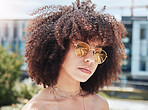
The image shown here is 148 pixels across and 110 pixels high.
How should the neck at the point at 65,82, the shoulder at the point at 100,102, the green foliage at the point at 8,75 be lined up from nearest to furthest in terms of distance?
the neck at the point at 65,82 < the shoulder at the point at 100,102 < the green foliage at the point at 8,75

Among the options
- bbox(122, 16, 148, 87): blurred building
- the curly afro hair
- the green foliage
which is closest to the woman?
the curly afro hair

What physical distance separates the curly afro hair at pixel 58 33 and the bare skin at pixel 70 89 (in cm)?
5

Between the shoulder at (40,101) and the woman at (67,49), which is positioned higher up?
the woman at (67,49)

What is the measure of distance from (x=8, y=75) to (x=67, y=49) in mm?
5604

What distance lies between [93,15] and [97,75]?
0.51 m

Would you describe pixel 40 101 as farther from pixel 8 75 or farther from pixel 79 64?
pixel 8 75

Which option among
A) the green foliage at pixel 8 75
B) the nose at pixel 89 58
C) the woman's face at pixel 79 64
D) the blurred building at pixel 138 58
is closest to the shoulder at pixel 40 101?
the woman's face at pixel 79 64

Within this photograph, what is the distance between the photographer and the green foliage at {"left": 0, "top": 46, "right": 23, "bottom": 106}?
6.52m

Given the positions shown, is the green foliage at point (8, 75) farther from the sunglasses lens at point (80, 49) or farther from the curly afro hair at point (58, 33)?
the sunglasses lens at point (80, 49)

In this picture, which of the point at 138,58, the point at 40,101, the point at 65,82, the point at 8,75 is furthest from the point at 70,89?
the point at 8,75

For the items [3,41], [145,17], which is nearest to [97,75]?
[145,17]

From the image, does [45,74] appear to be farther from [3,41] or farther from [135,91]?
[3,41]

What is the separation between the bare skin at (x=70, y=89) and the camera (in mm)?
1309

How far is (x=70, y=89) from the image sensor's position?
4.83 ft
